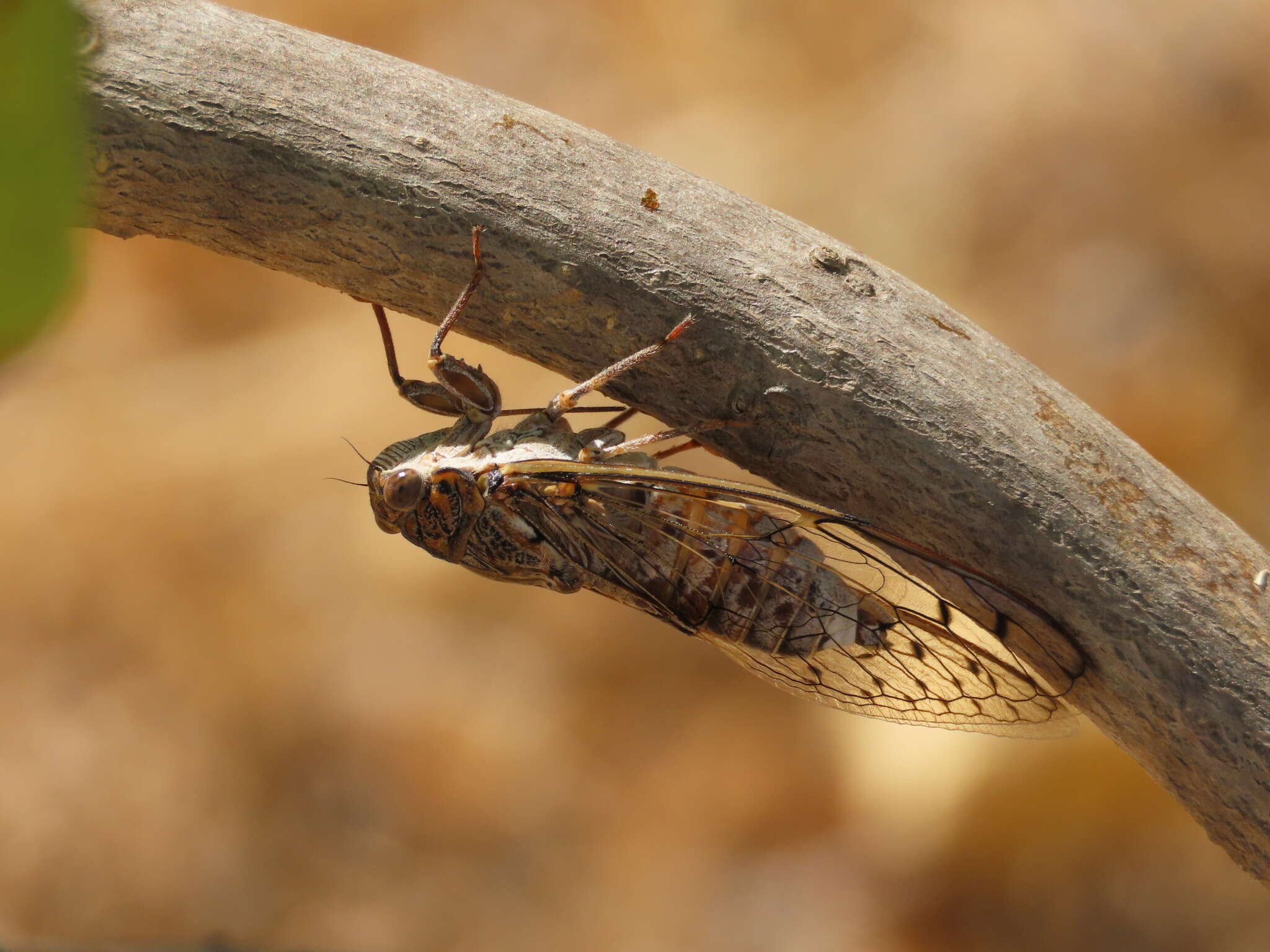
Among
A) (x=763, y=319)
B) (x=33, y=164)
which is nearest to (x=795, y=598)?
(x=763, y=319)

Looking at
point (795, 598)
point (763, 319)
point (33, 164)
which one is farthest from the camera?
point (795, 598)

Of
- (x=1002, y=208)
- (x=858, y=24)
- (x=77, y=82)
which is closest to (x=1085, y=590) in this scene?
(x=77, y=82)

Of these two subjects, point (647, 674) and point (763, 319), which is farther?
point (647, 674)

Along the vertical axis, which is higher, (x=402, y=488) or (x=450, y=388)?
(x=450, y=388)

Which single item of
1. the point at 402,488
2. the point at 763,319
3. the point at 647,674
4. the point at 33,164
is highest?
the point at 763,319

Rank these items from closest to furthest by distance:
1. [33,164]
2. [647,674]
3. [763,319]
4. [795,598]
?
[33,164] → [763,319] → [795,598] → [647,674]

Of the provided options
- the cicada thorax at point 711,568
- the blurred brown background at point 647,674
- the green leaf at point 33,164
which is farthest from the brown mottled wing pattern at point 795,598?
the blurred brown background at point 647,674

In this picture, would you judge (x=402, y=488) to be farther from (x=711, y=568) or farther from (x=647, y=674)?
(x=647, y=674)
